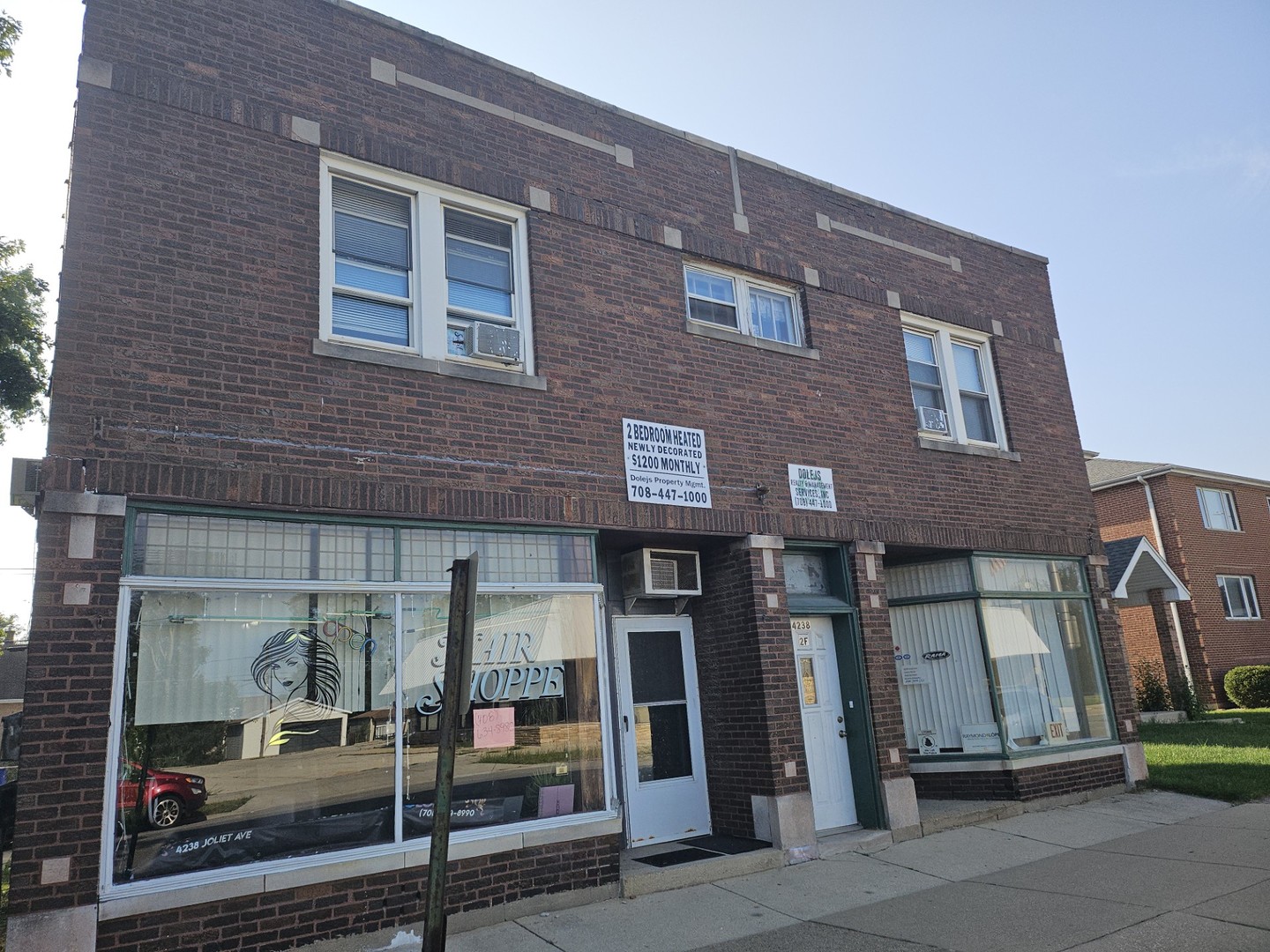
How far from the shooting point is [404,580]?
7.14 m

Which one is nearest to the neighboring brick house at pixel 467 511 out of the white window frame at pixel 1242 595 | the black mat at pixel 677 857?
the black mat at pixel 677 857

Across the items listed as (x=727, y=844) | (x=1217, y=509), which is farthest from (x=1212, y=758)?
(x=1217, y=509)

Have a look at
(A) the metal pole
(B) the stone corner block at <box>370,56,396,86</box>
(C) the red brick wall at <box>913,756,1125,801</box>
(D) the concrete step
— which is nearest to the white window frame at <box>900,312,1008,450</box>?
(C) the red brick wall at <box>913,756,1125,801</box>

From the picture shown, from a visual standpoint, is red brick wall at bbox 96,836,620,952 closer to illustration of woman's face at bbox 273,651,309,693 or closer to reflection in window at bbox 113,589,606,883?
reflection in window at bbox 113,589,606,883

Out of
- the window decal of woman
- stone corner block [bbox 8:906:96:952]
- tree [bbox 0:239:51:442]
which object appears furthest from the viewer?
tree [bbox 0:239:51:442]

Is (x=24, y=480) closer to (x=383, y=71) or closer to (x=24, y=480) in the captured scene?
(x=24, y=480)

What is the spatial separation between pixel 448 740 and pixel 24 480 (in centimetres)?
393

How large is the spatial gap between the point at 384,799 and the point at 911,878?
15.4 ft

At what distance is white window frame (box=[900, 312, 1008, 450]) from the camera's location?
462 inches

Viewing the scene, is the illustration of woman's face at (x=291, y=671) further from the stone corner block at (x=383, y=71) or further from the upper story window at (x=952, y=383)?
the upper story window at (x=952, y=383)

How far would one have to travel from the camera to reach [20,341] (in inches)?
680

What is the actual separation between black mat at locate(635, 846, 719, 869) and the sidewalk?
0.38m

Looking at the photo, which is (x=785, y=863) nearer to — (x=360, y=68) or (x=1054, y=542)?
(x=1054, y=542)

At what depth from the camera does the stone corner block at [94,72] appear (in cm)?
661
